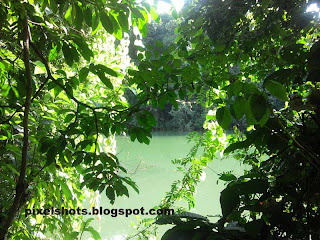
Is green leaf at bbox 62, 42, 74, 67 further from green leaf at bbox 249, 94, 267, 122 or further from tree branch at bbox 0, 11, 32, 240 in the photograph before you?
green leaf at bbox 249, 94, 267, 122

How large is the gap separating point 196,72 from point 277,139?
244 mm

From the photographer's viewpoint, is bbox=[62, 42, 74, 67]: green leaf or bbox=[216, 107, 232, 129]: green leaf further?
bbox=[62, 42, 74, 67]: green leaf

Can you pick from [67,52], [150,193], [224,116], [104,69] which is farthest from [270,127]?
[150,193]

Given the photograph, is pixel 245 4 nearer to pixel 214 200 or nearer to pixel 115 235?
pixel 115 235

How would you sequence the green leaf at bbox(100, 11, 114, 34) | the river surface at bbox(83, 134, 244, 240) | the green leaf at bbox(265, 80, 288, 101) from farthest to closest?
the river surface at bbox(83, 134, 244, 240)
the green leaf at bbox(100, 11, 114, 34)
the green leaf at bbox(265, 80, 288, 101)

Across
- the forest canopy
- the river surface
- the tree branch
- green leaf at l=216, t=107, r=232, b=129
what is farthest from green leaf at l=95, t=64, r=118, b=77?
the river surface

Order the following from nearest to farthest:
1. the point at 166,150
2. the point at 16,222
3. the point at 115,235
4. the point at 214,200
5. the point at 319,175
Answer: the point at 319,175, the point at 16,222, the point at 115,235, the point at 214,200, the point at 166,150

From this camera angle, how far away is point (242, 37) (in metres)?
0.78

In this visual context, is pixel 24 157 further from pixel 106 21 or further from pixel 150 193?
pixel 150 193

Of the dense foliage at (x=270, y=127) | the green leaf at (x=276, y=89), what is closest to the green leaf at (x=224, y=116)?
the dense foliage at (x=270, y=127)

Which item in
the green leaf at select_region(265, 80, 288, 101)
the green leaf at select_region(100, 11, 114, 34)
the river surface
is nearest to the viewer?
the green leaf at select_region(265, 80, 288, 101)

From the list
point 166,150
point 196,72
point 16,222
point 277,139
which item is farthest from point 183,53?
point 166,150

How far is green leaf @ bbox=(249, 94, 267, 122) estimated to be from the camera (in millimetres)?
316

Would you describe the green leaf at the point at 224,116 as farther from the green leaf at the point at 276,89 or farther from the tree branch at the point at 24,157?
the tree branch at the point at 24,157
